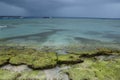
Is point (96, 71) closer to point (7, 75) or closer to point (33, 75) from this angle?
A: point (33, 75)

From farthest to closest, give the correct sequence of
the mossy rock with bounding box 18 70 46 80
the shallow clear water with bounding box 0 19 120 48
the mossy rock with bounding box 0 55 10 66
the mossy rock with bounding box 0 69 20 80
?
the shallow clear water with bounding box 0 19 120 48, the mossy rock with bounding box 0 55 10 66, the mossy rock with bounding box 18 70 46 80, the mossy rock with bounding box 0 69 20 80

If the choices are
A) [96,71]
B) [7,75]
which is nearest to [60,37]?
[96,71]

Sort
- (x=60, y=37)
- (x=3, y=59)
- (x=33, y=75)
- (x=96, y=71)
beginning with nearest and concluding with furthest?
(x=33, y=75) → (x=96, y=71) → (x=3, y=59) → (x=60, y=37)

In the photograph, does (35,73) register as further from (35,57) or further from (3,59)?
(3,59)

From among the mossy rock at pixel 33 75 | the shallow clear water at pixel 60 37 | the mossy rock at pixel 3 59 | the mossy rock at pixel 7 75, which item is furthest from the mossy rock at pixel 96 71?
the shallow clear water at pixel 60 37

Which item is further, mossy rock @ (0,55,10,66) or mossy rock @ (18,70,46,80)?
mossy rock @ (0,55,10,66)

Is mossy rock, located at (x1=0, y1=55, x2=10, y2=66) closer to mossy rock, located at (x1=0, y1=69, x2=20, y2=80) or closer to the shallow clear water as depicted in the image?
mossy rock, located at (x1=0, y1=69, x2=20, y2=80)

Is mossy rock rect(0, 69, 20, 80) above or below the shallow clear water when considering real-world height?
above

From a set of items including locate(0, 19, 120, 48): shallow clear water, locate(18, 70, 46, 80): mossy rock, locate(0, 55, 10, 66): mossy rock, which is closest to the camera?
locate(18, 70, 46, 80): mossy rock

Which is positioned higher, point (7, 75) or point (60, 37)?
point (7, 75)

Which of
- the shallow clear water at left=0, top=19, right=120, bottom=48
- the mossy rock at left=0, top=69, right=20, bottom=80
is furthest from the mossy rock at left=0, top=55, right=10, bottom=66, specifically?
the shallow clear water at left=0, top=19, right=120, bottom=48

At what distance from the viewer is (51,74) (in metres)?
9.08

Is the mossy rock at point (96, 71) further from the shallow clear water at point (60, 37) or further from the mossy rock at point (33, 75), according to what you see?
the shallow clear water at point (60, 37)

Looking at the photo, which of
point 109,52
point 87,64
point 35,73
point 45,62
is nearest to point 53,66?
point 45,62
